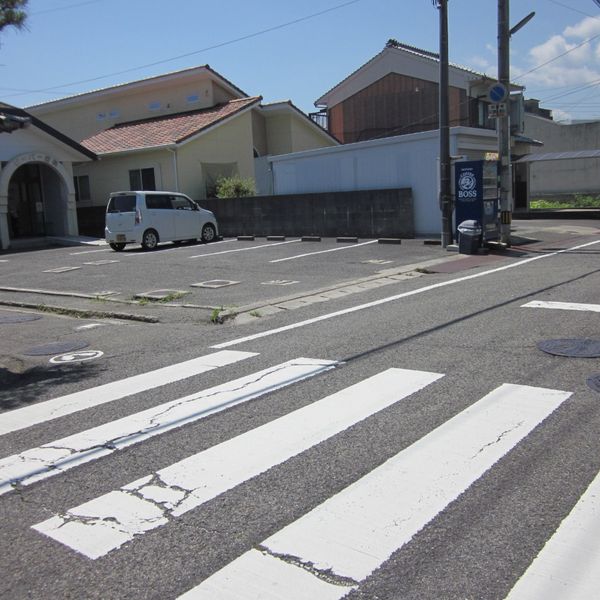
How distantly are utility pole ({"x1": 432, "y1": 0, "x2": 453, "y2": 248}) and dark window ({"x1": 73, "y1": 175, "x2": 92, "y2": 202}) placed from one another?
61.5 feet

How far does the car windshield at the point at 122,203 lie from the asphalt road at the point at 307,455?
11.2 metres

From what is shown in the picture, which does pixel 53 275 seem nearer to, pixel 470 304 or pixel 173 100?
pixel 470 304

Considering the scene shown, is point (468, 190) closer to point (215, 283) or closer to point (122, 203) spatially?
point (215, 283)

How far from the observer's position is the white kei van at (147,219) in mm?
19812

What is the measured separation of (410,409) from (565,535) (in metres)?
1.93

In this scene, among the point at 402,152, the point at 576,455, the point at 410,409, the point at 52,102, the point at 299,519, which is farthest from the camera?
the point at 52,102

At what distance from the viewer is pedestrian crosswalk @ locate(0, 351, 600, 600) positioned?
2.92m

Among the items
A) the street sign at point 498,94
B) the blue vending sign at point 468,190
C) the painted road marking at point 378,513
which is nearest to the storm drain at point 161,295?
the painted road marking at point 378,513

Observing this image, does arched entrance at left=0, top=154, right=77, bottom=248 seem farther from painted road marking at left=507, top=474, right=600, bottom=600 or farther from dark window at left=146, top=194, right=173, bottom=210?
painted road marking at left=507, top=474, right=600, bottom=600

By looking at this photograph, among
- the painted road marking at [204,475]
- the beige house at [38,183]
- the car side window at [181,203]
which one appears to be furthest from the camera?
the beige house at [38,183]

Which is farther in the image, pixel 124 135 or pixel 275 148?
pixel 275 148

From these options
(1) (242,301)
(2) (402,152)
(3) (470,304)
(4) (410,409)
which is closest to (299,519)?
(4) (410,409)

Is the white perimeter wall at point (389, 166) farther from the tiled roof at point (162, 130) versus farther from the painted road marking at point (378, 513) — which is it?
the painted road marking at point (378, 513)

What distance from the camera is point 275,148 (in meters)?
31.3
